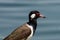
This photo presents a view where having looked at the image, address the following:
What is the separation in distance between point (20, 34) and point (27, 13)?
5.19m

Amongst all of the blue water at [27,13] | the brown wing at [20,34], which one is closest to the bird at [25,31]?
the brown wing at [20,34]

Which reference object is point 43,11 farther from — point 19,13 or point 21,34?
point 21,34

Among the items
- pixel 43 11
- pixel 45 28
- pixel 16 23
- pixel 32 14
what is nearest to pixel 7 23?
pixel 16 23

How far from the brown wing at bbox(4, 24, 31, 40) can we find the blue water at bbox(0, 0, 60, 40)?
1346 millimetres

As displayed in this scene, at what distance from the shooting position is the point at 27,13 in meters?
14.4

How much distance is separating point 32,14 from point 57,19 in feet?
13.5

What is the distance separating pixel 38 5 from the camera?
1619 centimetres

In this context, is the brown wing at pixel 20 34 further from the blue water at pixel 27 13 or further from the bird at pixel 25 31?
the blue water at pixel 27 13

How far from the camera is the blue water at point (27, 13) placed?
39.1ft

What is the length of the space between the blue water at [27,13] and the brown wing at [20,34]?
135 cm

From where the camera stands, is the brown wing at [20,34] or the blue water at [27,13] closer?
the brown wing at [20,34]

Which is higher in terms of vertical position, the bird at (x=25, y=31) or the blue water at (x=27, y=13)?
the bird at (x=25, y=31)

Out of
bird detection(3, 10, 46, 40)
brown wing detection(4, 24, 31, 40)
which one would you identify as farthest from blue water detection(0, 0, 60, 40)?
brown wing detection(4, 24, 31, 40)

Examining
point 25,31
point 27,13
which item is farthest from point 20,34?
point 27,13
